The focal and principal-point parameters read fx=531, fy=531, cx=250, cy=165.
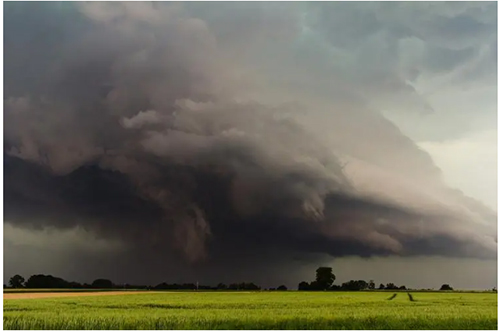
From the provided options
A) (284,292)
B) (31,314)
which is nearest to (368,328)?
(31,314)

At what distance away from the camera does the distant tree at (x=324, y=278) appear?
20528 mm

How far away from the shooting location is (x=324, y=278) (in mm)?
22672

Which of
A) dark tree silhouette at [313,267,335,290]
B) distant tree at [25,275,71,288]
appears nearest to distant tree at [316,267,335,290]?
dark tree silhouette at [313,267,335,290]

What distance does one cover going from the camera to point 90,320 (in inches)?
493

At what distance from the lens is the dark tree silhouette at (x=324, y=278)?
20547mm

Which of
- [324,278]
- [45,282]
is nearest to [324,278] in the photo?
[324,278]

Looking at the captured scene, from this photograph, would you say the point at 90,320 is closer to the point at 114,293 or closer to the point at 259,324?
the point at 259,324

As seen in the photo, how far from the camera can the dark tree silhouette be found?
20.5 m

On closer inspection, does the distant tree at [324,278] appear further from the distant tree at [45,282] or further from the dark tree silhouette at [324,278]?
the distant tree at [45,282]

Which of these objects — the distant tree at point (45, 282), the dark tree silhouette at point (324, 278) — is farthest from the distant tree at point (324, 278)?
the distant tree at point (45, 282)

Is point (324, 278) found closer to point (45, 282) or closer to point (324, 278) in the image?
point (324, 278)

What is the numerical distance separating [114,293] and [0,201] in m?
12.3

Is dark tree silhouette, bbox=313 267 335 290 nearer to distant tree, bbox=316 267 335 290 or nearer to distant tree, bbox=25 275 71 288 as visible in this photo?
distant tree, bbox=316 267 335 290

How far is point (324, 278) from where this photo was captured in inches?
893
